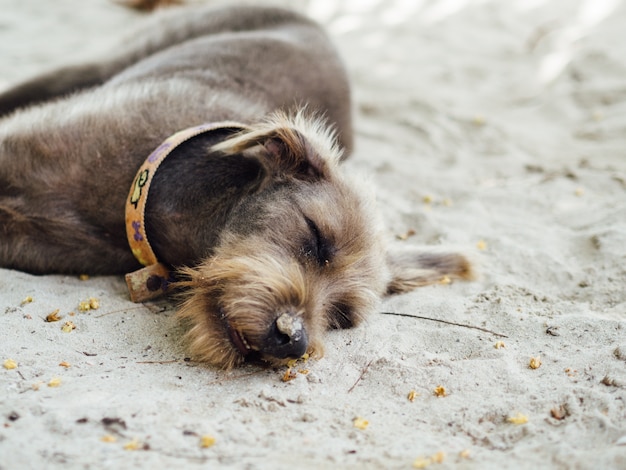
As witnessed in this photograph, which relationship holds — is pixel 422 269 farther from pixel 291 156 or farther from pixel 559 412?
pixel 559 412

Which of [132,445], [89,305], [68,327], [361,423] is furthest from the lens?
[89,305]

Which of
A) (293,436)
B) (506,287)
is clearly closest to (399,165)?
(506,287)

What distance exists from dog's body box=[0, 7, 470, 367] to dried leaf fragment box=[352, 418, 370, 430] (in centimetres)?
37

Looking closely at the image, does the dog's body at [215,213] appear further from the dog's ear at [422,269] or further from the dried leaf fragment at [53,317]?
the dried leaf fragment at [53,317]

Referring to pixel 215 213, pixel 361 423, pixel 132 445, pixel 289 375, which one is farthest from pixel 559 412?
pixel 215 213

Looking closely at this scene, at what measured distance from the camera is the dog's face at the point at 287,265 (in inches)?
104

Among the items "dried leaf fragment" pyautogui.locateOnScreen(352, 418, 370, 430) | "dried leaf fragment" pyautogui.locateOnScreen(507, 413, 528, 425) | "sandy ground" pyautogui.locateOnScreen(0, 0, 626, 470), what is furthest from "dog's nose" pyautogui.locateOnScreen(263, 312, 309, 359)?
"dried leaf fragment" pyautogui.locateOnScreen(507, 413, 528, 425)

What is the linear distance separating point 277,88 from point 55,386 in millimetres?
2445

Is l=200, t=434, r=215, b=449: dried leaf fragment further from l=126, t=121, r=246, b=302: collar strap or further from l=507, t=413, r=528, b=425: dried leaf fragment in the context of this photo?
l=126, t=121, r=246, b=302: collar strap

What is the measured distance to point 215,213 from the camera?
3.21m

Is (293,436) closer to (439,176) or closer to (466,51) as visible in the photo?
(439,176)

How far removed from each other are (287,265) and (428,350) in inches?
27.3

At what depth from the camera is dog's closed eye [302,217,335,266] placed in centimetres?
296

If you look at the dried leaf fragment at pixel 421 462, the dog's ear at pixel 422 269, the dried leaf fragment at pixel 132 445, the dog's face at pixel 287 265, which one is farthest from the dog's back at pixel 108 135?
the dried leaf fragment at pixel 421 462
